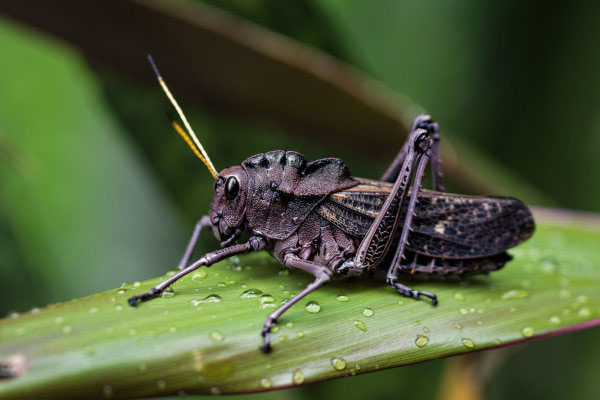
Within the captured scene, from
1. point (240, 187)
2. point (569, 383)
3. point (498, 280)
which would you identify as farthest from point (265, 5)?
point (569, 383)

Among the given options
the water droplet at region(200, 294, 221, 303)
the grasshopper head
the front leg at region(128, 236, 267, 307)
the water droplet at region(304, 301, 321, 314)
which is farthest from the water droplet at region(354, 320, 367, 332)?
the grasshopper head

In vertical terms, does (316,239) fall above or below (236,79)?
below

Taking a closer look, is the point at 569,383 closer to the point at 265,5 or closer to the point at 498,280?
the point at 498,280

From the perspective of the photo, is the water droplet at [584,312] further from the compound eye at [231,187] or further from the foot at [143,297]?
the foot at [143,297]

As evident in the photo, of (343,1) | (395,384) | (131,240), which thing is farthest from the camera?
(131,240)

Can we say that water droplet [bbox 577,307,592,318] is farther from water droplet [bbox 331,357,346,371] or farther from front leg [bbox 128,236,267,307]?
front leg [bbox 128,236,267,307]

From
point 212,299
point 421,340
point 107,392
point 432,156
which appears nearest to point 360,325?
point 421,340
